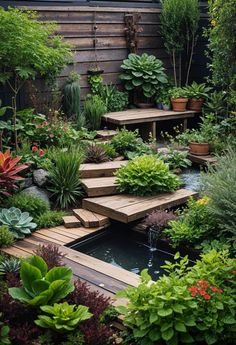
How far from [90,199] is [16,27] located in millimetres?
2169

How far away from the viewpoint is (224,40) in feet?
23.3

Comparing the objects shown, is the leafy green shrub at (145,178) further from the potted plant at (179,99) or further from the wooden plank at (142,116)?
the potted plant at (179,99)

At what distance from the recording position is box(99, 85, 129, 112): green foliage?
8695 millimetres

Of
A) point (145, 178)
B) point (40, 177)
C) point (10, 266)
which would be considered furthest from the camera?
point (40, 177)

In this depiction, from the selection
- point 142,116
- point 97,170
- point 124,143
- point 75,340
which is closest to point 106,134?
point 124,143

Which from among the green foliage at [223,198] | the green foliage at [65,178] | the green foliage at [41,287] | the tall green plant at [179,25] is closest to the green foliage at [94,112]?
the tall green plant at [179,25]

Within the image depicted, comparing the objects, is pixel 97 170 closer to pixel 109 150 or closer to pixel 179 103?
pixel 109 150

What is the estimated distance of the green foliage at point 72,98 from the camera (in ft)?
26.0

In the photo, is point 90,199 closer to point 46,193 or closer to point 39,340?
point 46,193

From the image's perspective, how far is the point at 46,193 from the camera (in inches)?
233

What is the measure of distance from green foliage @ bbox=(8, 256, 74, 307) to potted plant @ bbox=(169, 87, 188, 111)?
594 centimetres

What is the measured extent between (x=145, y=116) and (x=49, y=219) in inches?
136

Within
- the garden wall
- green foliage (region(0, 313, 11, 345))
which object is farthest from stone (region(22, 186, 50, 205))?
green foliage (region(0, 313, 11, 345))

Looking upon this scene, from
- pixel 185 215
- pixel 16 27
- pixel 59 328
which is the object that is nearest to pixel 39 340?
pixel 59 328
